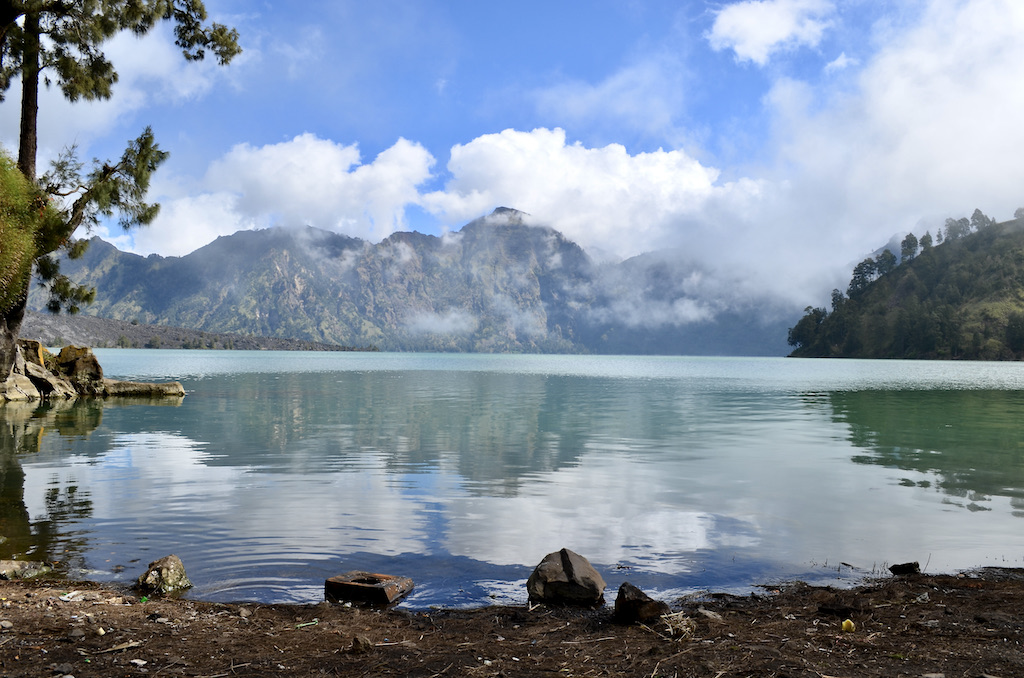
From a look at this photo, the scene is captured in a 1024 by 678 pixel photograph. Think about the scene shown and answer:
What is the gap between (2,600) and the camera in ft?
34.1

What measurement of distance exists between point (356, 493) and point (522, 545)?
308 inches

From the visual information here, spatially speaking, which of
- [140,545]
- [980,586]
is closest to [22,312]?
[140,545]

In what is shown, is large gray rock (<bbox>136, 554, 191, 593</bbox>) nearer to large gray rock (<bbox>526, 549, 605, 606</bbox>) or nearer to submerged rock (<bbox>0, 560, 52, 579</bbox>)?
→ submerged rock (<bbox>0, 560, 52, 579</bbox>)

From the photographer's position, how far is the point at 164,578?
1191cm

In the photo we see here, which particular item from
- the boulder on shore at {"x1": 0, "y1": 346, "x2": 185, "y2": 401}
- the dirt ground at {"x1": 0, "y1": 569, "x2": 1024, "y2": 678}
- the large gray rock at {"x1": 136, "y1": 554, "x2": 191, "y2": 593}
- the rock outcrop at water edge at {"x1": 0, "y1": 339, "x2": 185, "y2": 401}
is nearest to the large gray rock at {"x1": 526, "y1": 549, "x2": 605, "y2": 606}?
the dirt ground at {"x1": 0, "y1": 569, "x2": 1024, "y2": 678}

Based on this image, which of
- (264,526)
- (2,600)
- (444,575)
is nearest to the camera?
(2,600)

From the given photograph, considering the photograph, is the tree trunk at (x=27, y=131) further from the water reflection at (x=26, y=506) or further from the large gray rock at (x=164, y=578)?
the large gray rock at (x=164, y=578)

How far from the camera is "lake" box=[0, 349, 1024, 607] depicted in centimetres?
1400

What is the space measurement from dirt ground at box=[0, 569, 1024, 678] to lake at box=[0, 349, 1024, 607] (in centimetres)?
151

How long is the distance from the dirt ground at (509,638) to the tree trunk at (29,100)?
758 inches

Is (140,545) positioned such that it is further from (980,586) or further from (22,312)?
(980,586)

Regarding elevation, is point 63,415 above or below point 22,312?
below

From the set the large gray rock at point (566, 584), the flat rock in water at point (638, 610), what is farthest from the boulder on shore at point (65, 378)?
the flat rock in water at point (638, 610)

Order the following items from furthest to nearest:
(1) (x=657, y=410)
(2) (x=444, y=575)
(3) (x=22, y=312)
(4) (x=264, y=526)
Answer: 1. (1) (x=657, y=410)
2. (3) (x=22, y=312)
3. (4) (x=264, y=526)
4. (2) (x=444, y=575)
